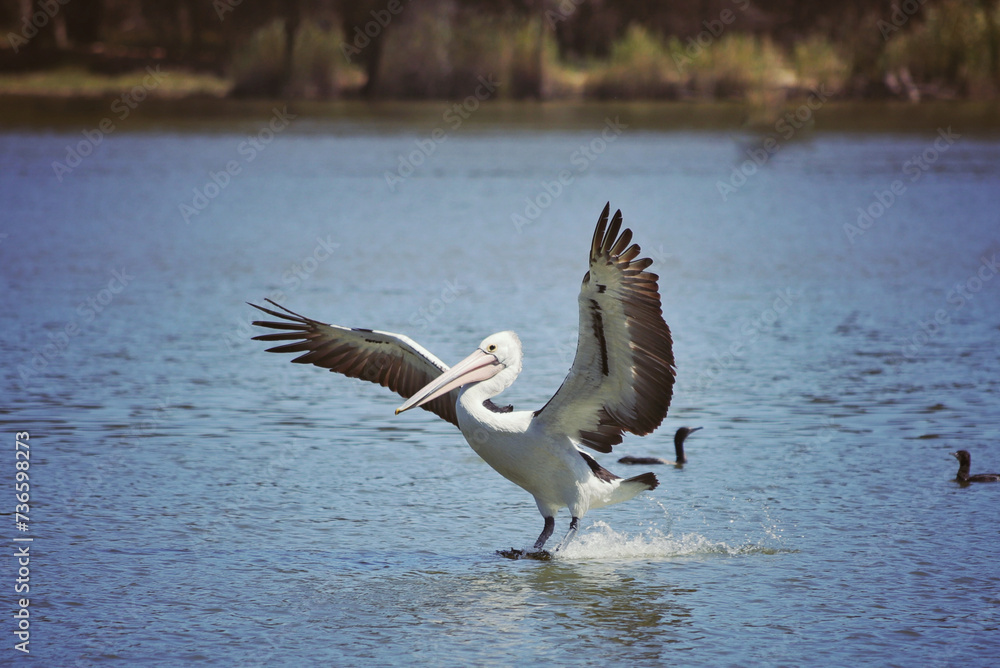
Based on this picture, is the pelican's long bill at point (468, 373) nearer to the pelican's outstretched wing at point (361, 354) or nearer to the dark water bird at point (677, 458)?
the pelican's outstretched wing at point (361, 354)

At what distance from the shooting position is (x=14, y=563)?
6.10 meters

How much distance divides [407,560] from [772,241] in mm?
11580

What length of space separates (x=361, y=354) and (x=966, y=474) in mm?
3118

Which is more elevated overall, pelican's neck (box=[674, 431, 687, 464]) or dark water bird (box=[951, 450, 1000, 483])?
dark water bird (box=[951, 450, 1000, 483])

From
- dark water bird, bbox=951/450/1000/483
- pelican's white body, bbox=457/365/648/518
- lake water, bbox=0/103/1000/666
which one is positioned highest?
pelican's white body, bbox=457/365/648/518

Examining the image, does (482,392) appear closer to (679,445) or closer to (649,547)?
(649,547)

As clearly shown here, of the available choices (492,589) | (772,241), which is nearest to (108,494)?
(492,589)

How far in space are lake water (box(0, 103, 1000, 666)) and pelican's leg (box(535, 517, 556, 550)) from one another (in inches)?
5.4

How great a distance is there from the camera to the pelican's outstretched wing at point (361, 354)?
7125mm

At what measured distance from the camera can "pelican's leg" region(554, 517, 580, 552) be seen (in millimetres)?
6496

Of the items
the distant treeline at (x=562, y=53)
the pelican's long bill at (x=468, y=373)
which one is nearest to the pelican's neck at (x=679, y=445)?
the pelican's long bill at (x=468, y=373)

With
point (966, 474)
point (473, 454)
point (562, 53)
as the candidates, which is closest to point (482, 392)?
point (473, 454)

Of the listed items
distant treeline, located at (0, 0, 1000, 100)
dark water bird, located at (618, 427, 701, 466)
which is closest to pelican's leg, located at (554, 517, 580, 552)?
dark water bird, located at (618, 427, 701, 466)

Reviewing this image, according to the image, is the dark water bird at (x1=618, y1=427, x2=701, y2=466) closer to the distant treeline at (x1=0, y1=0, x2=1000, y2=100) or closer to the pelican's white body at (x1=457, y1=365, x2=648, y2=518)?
the pelican's white body at (x1=457, y1=365, x2=648, y2=518)
